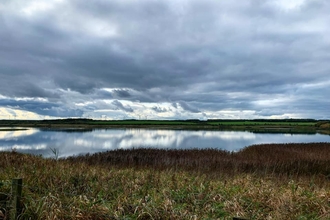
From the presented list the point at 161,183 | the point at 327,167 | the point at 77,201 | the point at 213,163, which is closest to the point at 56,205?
the point at 77,201

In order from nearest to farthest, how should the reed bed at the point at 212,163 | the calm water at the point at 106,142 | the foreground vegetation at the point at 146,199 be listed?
the foreground vegetation at the point at 146,199
the reed bed at the point at 212,163
the calm water at the point at 106,142

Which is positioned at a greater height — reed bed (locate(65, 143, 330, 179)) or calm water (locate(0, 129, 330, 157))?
reed bed (locate(65, 143, 330, 179))

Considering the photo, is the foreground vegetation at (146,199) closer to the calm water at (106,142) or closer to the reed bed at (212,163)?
the reed bed at (212,163)

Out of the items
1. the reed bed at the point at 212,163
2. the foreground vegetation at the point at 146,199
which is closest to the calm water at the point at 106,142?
the reed bed at the point at 212,163

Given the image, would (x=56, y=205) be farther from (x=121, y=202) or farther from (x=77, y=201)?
(x=121, y=202)

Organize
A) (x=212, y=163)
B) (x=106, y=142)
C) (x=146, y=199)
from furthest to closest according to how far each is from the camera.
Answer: (x=106, y=142), (x=212, y=163), (x=146, y=199)

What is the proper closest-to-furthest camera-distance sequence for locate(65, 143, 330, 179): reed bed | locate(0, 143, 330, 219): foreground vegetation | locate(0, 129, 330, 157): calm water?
locate(0, 143, 330, 219): foreground vegetation → locate(65, 143, 330, 179): reed bed → locate(0, 129, 330, 157): calm water

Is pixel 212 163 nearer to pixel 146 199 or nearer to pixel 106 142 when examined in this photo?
pixel 146 199

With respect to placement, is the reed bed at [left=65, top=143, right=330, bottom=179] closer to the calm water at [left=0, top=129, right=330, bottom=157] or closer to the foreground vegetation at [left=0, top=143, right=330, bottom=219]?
the calm water at [left=0, top=129, right=330, bottom=157]

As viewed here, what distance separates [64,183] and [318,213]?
21.7 feet

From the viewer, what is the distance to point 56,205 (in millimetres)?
5781

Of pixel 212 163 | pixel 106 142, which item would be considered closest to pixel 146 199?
pixel 212 163

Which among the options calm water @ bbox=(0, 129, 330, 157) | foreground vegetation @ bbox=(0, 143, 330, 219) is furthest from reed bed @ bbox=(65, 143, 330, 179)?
foreground vegetation @ bbox=(0, 143, 330, 219)

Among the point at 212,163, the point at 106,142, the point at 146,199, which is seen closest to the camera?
the point at 146,199
